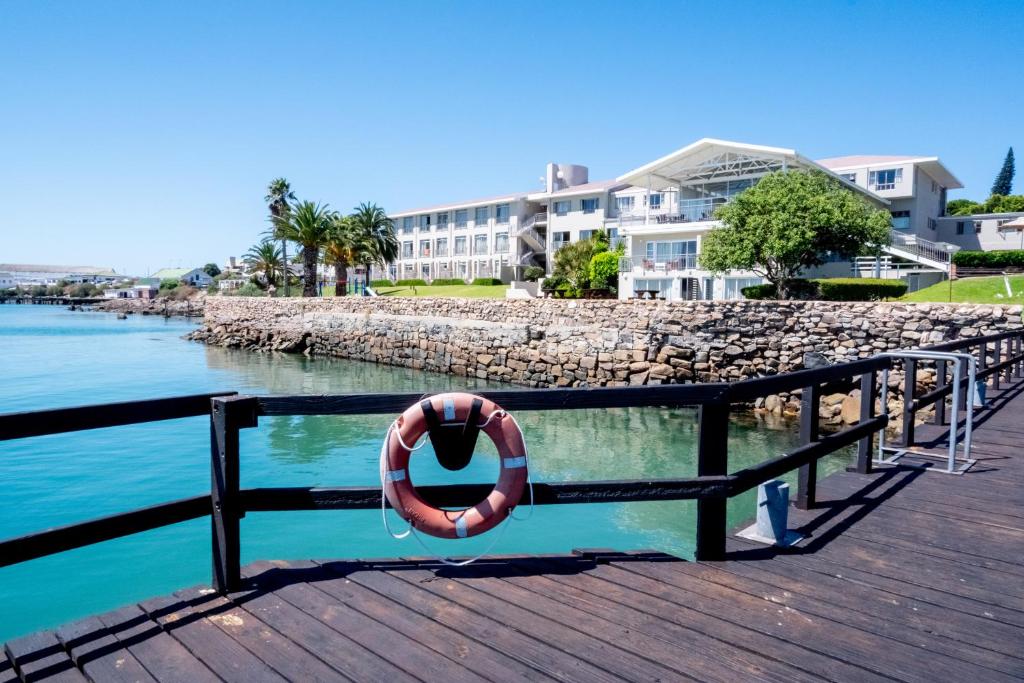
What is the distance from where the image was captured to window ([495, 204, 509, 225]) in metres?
58.2

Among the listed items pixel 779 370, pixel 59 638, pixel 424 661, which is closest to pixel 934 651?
pixel 424 661

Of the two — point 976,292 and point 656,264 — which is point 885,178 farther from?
point 976,292

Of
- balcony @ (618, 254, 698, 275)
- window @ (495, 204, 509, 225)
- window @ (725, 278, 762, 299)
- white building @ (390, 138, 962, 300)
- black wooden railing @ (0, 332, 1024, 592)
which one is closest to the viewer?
black wooden railing @ (0, 332, 1024, 592)

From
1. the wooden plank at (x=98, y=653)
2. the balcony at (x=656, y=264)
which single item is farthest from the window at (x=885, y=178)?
the wooden plank at (x=98, y=653)

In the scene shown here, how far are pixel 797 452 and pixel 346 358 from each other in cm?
3537

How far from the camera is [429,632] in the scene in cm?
319

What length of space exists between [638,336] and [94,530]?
22.7m

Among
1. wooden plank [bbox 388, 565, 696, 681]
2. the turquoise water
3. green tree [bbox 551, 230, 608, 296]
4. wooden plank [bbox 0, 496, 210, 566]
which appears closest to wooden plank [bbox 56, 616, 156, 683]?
wooden plank [bbox 0, 496, 210, 566]

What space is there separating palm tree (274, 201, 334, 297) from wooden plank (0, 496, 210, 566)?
168 ft

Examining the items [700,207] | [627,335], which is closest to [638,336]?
[627,335]

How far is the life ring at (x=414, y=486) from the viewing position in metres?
3.58

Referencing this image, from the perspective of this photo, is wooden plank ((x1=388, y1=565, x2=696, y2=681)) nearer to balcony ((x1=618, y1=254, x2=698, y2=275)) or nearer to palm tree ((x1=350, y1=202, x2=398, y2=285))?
balcony ((x1=618, y1=254, x2=698, y2=275))

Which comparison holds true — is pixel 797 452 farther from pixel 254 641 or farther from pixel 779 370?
pixel 779 370

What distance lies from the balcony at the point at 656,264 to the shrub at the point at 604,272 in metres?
1.90
